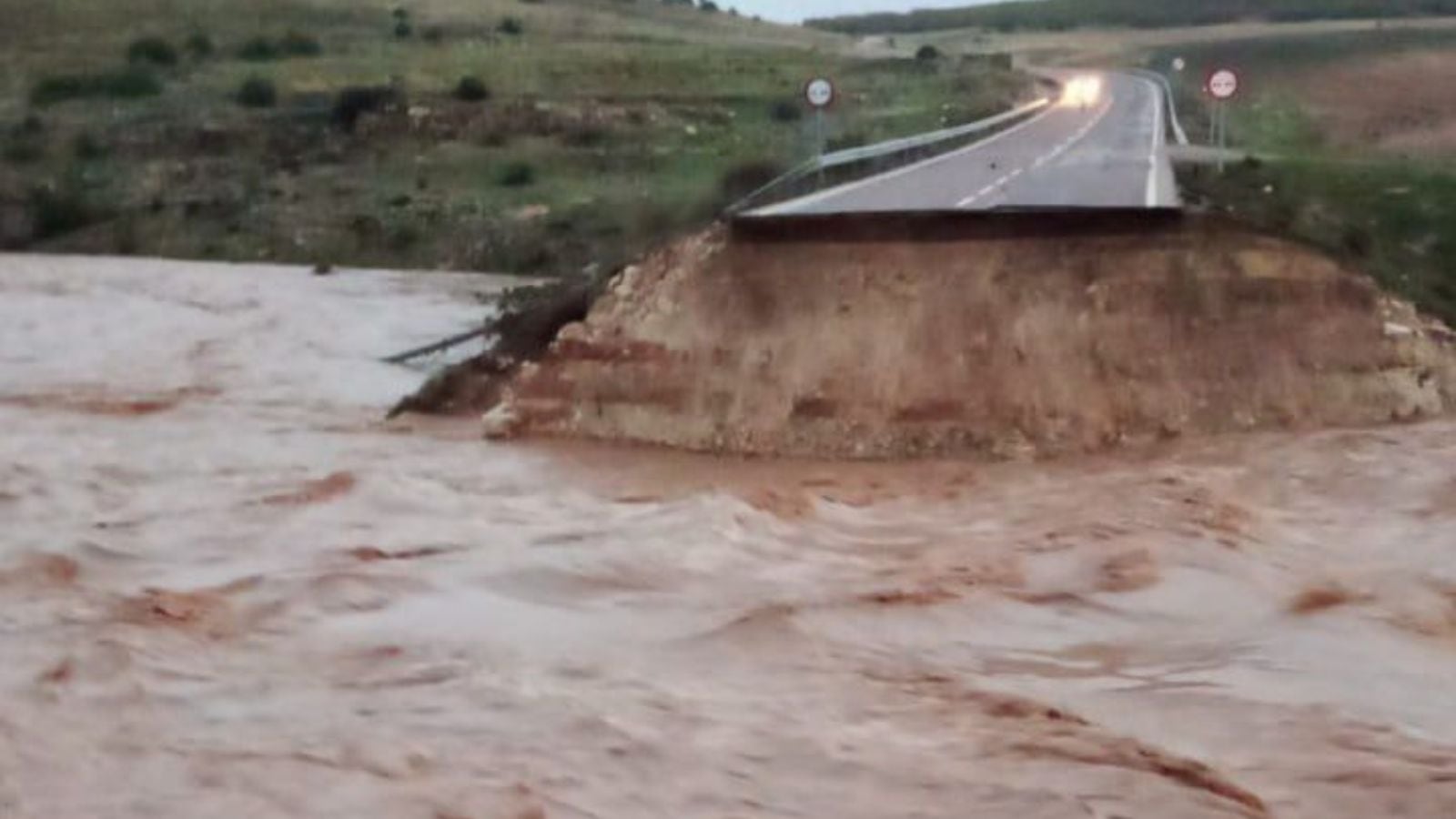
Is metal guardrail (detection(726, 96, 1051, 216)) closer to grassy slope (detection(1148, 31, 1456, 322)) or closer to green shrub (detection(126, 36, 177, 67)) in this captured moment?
grassy slope (detection(1148, 31, 1456, 322))

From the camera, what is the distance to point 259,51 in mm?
68375

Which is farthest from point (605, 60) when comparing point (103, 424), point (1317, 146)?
point (103, 424)

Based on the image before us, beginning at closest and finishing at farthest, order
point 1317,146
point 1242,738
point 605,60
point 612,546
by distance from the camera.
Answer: point 1242,738
point 612,546
point 1317,146
point 605,60

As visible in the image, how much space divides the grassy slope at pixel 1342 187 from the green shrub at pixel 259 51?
3341 cm

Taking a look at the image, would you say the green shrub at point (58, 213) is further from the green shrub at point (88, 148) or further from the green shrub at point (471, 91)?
the green shrub at point (471, 91)

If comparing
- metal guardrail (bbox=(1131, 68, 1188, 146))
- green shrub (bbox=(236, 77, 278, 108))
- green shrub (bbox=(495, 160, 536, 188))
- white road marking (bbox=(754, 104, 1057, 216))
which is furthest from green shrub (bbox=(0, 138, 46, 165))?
metal guardrail (bbox=(1131, 68, 1188, 146))

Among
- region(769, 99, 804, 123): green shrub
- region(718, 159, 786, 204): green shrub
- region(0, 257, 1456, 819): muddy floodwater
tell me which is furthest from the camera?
region(769, 99, 804, 123): green shrub

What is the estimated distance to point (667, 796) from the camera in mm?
10445

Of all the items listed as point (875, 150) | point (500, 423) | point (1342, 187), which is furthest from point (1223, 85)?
point (500, 423)

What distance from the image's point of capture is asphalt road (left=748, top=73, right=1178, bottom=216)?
2681 centimetres

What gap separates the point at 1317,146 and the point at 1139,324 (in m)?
12.7

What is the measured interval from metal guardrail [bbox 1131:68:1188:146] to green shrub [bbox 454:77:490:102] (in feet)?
49.5

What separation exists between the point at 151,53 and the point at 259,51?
363 cm

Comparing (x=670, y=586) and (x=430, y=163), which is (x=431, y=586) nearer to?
(x=670, y=586)
